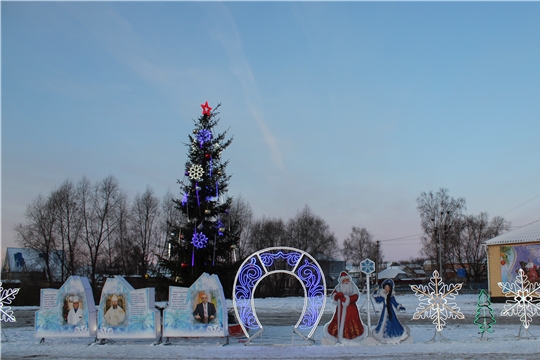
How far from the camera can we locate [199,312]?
45.8ft

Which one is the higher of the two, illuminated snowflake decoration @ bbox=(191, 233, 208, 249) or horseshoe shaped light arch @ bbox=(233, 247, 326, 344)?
illuminated snowflake decoration @ bbox=(191, 233, 208, 249)

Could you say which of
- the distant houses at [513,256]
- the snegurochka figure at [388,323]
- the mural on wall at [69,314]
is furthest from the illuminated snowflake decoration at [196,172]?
the distant houses at [513,256]

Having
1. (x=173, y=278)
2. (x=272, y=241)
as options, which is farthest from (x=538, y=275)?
(x=272, y=241)

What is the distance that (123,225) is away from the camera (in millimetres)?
52281

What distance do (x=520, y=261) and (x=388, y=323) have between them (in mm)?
21524

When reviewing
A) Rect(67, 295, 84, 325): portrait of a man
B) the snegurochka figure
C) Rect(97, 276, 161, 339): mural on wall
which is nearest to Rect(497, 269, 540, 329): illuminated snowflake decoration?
the snegurochka figure

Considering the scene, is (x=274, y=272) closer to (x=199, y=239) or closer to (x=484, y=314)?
(x=199, y=239)

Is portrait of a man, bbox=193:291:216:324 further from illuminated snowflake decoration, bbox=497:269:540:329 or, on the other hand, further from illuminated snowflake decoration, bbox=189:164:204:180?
illuminated snowflake decoration, bbox=497:269:540:329

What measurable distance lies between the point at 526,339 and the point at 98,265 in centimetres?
4463

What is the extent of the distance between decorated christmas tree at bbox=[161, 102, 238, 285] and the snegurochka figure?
21.8 feet

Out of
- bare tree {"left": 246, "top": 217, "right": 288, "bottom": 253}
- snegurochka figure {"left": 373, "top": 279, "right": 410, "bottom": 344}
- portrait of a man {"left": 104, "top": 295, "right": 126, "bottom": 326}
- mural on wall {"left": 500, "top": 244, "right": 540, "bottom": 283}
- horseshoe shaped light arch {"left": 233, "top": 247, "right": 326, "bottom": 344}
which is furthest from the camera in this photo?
bare tree {"left": 246, "top": 217, "right": 288, "bottom": 253}

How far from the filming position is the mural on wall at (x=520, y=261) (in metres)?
30.1

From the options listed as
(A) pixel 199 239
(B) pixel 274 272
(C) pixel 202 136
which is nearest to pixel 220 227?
(A) pixel 199 239

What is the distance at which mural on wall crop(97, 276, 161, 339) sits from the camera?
14.0 m
